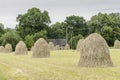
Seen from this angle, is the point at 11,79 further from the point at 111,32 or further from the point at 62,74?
the point at 111,32

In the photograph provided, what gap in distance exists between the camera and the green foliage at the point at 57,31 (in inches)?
4942

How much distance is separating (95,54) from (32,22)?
287 ft

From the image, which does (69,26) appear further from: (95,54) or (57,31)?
(95,54)

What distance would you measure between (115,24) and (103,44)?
84.2m

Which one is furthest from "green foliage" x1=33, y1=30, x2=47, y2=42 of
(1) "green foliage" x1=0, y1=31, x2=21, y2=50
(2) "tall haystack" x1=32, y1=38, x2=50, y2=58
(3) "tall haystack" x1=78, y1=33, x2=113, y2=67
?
(3) "tall haystack" x1=78, y1=33, x2=113, y2=67

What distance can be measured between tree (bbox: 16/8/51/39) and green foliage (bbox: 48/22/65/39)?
381 inches

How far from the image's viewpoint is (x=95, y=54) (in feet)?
84.0

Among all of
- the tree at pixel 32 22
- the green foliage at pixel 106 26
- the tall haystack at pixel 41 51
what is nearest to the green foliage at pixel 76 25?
the green foliage at pixel 106 26

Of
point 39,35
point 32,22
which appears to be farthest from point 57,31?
point 39,35

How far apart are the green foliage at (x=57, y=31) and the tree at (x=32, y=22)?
9.68m

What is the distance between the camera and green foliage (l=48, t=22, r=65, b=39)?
412ft

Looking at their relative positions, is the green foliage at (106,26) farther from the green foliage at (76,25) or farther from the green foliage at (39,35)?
the green foliage at (39,35)

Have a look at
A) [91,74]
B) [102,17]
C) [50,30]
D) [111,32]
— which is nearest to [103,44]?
[91,74]

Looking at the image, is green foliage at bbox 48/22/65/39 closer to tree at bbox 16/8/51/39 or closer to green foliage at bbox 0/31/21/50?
tree at bbox 16/8/51/39
